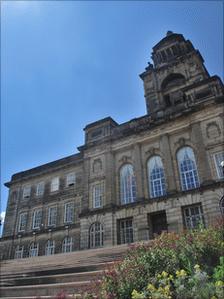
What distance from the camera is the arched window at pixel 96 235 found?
2432 centimetres

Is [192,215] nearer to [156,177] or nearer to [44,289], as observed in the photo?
[156,177]

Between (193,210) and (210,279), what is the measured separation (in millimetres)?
16931

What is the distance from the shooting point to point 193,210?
70.8 feet

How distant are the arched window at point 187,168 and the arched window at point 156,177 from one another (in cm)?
173

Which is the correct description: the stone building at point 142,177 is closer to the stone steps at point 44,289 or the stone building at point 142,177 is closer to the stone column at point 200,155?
the stone column at point 200,155

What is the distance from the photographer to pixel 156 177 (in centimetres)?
2459

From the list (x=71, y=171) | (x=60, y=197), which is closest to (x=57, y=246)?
(x=60, y=197)

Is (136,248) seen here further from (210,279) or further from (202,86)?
(202,86)

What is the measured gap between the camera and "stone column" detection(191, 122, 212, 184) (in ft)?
70.6

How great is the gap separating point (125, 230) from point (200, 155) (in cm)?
919

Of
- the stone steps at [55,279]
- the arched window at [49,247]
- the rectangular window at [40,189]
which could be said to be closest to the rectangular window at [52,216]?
the arched window at [49,247]

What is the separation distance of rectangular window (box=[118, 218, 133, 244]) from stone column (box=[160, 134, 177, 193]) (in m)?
4.79

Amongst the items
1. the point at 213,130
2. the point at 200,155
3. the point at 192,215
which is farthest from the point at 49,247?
the point at 213,130

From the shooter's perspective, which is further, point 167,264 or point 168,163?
point 168,163
